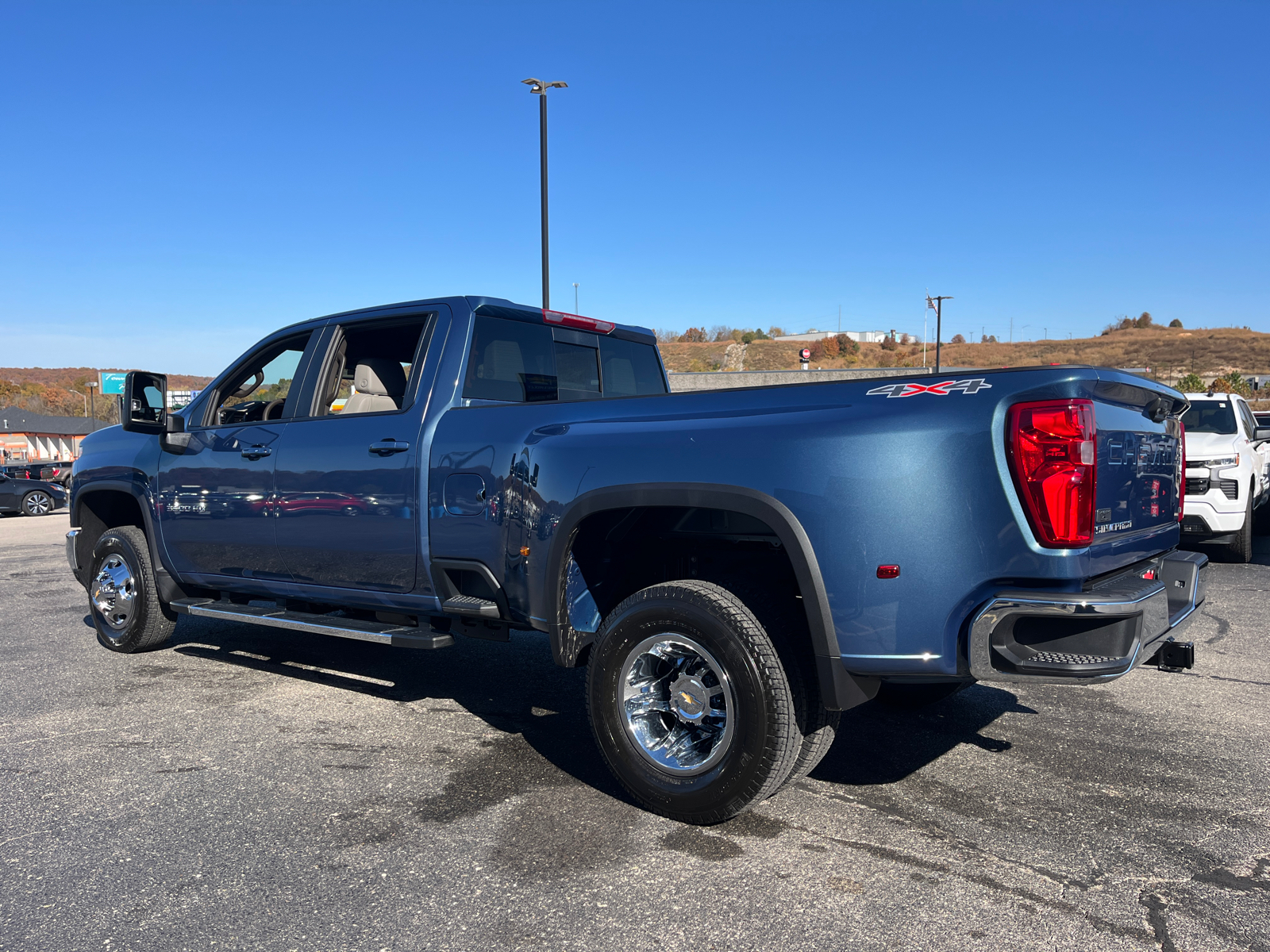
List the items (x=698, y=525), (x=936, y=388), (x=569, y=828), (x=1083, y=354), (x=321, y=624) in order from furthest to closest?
(x=1083, y=354) < (x=321, y=624) < (x=698, y=525) < (x=569, y=828) < (x=936, y=388)

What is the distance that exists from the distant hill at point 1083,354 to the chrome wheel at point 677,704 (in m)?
66.4

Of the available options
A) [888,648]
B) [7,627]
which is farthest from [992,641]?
[7,627]

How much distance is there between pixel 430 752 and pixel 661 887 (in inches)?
65.3

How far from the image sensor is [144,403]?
5.80 metres

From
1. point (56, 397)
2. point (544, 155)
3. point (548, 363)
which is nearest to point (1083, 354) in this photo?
point (544, 155)

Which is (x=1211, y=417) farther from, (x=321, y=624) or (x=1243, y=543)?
(x=321, y=624)

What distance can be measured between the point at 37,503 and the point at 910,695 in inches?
1113

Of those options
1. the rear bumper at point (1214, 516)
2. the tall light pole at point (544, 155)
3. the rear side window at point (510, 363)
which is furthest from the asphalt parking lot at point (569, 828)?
the tall light pole at point (544, 155)

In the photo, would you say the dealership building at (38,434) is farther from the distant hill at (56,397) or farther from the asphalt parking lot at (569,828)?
the asphalt parking lot at (569,828)

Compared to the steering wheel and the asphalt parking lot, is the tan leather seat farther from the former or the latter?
the asphalt parking lot

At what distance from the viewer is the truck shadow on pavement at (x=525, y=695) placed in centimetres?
425

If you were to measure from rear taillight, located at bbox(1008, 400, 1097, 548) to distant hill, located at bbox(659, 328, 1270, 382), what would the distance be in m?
67.0

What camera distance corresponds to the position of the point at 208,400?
19.1 ft

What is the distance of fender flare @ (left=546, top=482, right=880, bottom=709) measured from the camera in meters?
3.16
